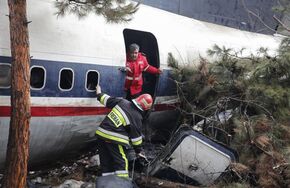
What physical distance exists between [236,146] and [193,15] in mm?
6215

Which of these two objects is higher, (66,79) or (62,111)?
(66,79)

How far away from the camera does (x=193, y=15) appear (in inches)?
529

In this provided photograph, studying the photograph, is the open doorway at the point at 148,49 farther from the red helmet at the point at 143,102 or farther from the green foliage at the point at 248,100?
the red helmet at the point at 143,102

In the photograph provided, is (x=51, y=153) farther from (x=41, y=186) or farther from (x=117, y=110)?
(x=117, y=110)

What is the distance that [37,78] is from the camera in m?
7.38

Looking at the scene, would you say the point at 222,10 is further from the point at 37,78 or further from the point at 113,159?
the point at 37,78

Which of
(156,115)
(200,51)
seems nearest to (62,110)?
(156,115)

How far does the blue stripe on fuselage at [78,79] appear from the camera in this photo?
7.38 m

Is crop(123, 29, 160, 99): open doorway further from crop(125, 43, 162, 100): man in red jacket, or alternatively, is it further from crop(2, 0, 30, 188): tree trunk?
crop(2, 0, 30, 188): tree trunk

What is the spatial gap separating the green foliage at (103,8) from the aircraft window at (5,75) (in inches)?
46.6

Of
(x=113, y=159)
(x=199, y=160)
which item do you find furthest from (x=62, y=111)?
(x=199, y=160)

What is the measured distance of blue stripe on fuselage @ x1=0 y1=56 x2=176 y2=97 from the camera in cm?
738

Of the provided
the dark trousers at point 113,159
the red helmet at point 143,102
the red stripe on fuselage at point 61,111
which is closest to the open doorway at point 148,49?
the red stripe on fuselage at point 61,111

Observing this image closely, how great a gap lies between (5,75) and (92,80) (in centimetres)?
187
